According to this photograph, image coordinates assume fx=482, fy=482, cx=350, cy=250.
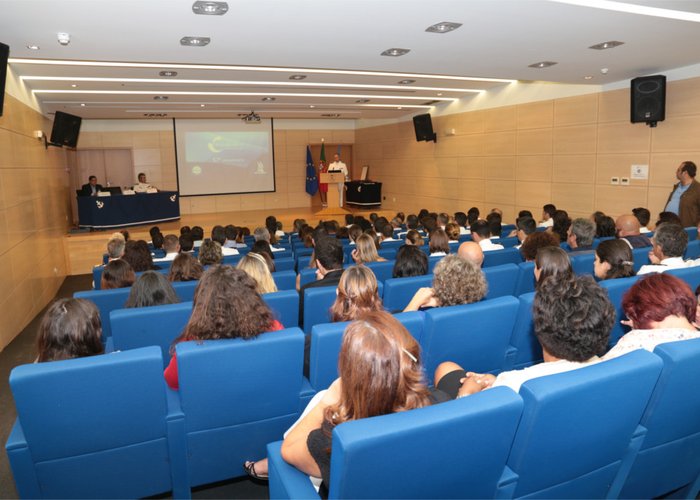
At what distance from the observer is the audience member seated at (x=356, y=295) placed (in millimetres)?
2701

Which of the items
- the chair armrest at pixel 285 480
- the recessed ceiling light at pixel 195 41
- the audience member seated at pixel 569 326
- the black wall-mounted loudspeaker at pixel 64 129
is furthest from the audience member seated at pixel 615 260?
the black wall-mounted loudspeaker at pixel 64 129

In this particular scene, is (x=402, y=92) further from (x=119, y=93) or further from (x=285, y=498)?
(x=285, y=498)

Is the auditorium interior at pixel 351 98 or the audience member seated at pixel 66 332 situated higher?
the auditorium interior at pixel 351 98

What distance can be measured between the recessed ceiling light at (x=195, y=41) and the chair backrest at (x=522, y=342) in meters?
4.26

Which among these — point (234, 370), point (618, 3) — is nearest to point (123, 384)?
point (234, 370)

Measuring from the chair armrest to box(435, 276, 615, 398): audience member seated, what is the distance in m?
0.85

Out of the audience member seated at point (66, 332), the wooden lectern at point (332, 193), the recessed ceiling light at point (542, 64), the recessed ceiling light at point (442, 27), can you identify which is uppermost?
the recessed ceiling light at point (542, 64)

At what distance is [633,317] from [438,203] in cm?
1100

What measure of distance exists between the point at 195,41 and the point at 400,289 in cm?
370

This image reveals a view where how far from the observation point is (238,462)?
244 cm

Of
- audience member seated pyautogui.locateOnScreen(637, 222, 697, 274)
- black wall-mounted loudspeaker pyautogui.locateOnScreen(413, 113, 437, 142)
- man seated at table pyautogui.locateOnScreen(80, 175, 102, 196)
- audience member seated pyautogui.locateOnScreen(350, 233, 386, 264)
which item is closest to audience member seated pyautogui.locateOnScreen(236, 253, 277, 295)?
audience member seated pyautogui.locateOnScreen(350, 233, 386, 264)

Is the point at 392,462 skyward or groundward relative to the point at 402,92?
groundward

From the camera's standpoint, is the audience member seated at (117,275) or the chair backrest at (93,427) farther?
the audience member seated at (117,275)

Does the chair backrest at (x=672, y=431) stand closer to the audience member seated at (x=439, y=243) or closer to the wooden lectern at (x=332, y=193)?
the audience member seated at (x=439, y=243)
